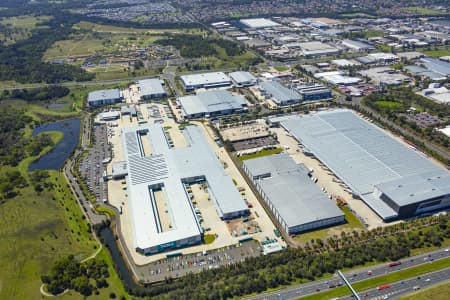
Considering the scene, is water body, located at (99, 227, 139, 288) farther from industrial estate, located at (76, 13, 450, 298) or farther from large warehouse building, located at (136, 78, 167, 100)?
large warehouse building, located at (136, 78, 167, 100)

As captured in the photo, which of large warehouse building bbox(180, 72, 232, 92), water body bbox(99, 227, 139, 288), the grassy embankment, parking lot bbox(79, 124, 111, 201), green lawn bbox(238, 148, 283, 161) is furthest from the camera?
large warehouse building bbox(180, 72, 232, 92)

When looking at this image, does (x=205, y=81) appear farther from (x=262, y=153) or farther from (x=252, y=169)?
(x=252, y=169)

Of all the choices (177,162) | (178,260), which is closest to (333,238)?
(178,260)

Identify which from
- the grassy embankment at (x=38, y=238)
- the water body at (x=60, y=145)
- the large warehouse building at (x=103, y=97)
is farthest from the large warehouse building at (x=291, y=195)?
the large warehouse building at (x=103, y=97)

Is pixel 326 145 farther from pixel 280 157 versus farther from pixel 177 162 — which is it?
pixel 177 162

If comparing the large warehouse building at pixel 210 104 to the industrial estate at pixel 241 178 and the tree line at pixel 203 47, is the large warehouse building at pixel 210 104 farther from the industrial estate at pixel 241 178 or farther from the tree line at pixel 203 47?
the tree line at pixel 203 47

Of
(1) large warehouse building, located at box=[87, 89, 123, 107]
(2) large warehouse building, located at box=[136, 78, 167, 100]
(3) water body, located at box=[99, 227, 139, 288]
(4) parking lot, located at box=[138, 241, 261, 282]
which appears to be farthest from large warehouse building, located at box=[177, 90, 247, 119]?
(4) parking lot, located at box=[138, 241, 261, 282]
